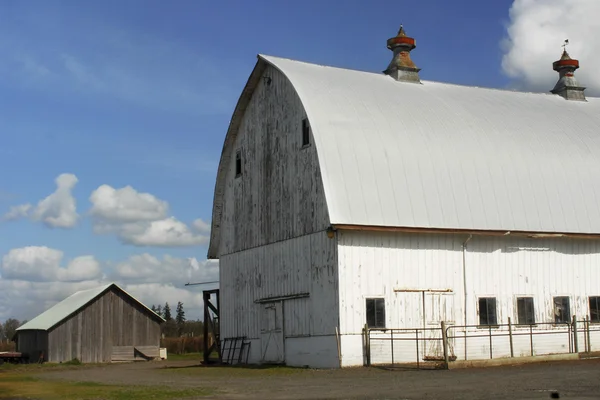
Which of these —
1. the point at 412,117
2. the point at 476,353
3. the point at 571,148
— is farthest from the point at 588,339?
the point at 412,117

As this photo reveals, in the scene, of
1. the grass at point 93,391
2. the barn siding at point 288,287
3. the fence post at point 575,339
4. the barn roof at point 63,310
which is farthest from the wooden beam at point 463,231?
the barn roof at point 63,310

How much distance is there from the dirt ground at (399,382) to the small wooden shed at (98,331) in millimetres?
23530

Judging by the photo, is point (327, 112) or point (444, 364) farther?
point (327, 112)

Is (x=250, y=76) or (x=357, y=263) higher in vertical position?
(x=250, y=76)

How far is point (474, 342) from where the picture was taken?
31.2m

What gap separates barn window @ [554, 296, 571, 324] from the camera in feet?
109

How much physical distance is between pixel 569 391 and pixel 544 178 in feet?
51.9

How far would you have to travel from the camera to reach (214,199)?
3834cm

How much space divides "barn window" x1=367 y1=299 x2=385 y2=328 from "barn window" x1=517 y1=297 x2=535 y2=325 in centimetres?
587

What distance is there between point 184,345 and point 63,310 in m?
13.0

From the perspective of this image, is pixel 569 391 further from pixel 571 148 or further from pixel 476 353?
pixel 571 148

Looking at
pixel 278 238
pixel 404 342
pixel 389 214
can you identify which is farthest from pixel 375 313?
pixel 278 238

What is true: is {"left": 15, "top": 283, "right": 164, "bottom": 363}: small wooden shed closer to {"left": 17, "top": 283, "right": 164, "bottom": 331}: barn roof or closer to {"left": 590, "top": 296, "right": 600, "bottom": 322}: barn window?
{"left": 17, "top": 283, "right": 164, "bottom": 331}: barn roof

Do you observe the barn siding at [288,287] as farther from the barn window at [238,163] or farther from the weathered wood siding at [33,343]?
the weathered wood siding at [33,343]
